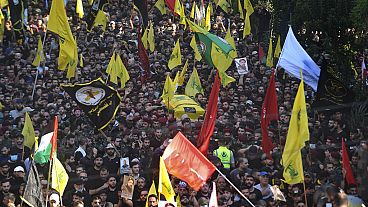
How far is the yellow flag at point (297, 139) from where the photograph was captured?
11.6 m

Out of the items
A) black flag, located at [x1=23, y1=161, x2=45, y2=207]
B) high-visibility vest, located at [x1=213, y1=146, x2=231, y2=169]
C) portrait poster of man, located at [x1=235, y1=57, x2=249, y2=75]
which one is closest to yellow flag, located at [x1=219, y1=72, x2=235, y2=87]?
portrait poster of man, located at [x1=235, y1=57, x2=249, y2=75]

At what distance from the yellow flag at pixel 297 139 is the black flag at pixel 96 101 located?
3679mm

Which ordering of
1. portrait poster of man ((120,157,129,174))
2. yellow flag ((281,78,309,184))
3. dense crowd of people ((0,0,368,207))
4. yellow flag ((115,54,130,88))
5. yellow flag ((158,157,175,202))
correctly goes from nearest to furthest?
yellow flag ((158,157,175,202)), yellow flag ((281,78,309,184)), dense crowd of people ((0,0,368,207)), portrait poster of man ((120,157,129,174)), yellow flag ((115,54,130,88))

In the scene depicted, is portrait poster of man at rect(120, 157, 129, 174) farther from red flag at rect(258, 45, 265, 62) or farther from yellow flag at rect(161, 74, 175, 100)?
red flag at rect(258, 45, 265, 62)

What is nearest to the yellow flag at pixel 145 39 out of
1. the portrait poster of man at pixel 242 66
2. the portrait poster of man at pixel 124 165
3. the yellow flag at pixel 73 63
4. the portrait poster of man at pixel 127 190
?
the portrait poster of man at pixel 242 66

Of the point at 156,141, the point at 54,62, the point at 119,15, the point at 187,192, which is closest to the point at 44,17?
the point at 119,15

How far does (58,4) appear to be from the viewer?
16188 millimetres

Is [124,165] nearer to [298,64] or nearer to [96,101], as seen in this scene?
[96,101]

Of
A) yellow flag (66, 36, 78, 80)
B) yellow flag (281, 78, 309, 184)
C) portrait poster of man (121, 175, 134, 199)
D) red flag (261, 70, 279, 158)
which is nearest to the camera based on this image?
yellow flag (281, 78, 309, 184)

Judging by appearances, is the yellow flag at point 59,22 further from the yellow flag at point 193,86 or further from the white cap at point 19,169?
the yellow flag at point 193,86

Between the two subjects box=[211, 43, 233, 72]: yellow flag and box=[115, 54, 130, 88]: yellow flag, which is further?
box=[115, 54, 130, 88]: yellow flag

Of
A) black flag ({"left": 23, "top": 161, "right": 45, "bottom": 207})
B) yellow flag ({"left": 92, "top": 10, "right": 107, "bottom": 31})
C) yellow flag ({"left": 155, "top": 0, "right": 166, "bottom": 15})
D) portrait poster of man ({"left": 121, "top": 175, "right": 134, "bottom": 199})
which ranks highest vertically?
yellow flag ({"left": 155, "top": 0, "right": 166, "bottom": 15})

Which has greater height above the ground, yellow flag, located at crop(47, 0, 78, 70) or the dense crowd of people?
yellow flag, located at crop(47, 0, 78, 70)

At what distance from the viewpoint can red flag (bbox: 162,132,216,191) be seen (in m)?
11.0
